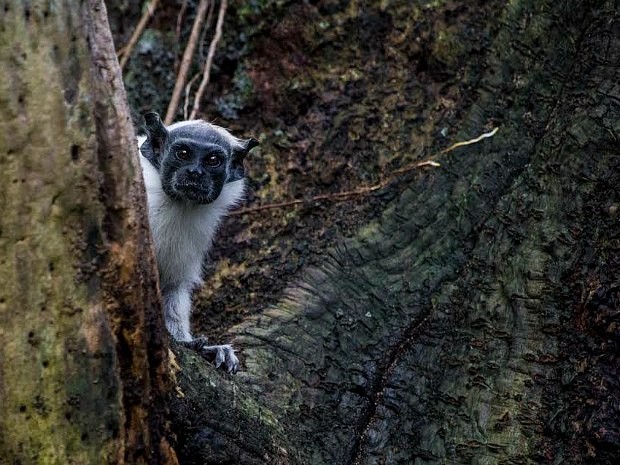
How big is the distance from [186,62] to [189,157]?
1335 millimetres

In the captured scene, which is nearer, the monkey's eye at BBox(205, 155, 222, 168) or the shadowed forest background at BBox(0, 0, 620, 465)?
the shadowed forest background at BBox(0, 0, 620, 465)

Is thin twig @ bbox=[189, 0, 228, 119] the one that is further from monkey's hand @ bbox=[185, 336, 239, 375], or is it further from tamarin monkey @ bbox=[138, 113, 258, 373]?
monkey's hand @ bbox=[185, 336, 239, 375]

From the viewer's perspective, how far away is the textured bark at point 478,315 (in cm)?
397

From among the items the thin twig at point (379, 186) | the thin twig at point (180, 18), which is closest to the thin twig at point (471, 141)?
the thin twig at point (379, 186)

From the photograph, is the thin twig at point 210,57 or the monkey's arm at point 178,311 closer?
the monkey's arm at point 178,311

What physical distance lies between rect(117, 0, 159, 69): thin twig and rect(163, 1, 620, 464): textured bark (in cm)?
235

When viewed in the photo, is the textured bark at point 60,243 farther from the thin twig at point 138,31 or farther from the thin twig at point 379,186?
the thin twig at point 138,31

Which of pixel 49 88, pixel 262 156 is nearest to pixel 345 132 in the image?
pixel 262 156

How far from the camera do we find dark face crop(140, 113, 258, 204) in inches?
191

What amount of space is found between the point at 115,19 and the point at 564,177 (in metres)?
3.52

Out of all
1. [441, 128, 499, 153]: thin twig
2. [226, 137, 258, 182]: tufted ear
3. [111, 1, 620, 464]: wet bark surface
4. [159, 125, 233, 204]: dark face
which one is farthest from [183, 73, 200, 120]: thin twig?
[441, 128, 499, 153]: thin twig

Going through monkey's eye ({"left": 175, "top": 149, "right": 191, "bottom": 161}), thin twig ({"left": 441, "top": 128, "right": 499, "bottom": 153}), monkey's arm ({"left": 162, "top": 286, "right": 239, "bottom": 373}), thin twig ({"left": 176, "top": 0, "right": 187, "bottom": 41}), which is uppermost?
thin twig ({"left": 176, "top": 0, "right": 187, "bottom": 41})

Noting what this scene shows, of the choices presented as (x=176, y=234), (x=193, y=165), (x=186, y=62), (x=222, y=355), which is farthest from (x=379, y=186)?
(x=186, y=62)

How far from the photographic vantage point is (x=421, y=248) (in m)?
4.73
